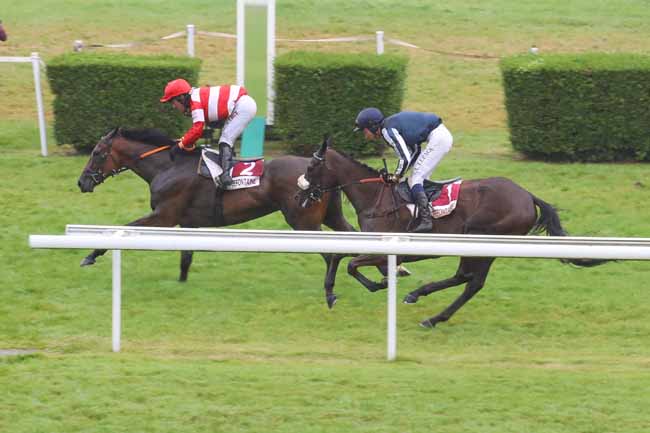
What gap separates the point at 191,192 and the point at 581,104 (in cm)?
477

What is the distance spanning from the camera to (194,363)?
6988 millimetres

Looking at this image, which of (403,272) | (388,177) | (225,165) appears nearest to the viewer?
(388,177)

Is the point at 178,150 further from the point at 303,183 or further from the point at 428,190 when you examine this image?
the point at 428,190

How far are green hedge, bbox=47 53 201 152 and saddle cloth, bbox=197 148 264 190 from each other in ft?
11.4

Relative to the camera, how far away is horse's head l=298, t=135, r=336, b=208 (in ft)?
28.8

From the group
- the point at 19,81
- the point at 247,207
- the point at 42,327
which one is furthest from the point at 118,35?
the point at 42,327

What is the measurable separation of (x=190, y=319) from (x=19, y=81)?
892 centimetres

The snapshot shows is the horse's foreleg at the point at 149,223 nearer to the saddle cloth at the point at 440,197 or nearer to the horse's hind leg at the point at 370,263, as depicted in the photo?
the horse's hind leg at the point at 370,263

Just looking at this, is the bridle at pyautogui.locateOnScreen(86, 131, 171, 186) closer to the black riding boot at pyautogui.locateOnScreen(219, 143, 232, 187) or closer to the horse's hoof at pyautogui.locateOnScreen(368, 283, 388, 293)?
the black riding boot at pyautogui.locateOnScreen(219, 143, 232, 187)

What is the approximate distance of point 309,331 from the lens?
8195 millimetres

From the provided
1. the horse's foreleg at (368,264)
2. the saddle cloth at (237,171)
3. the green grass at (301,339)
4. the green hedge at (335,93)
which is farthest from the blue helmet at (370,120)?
the green hedge at (335,93)

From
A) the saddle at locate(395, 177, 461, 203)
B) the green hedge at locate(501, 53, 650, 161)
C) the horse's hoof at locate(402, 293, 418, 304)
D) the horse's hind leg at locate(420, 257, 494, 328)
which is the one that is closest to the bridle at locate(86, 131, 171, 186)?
the saddle at locate(395, 177, 461, 203)

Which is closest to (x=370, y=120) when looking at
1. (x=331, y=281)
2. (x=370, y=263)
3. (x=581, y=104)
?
(x=370, y=263)

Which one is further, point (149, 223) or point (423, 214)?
point (149, 223)
